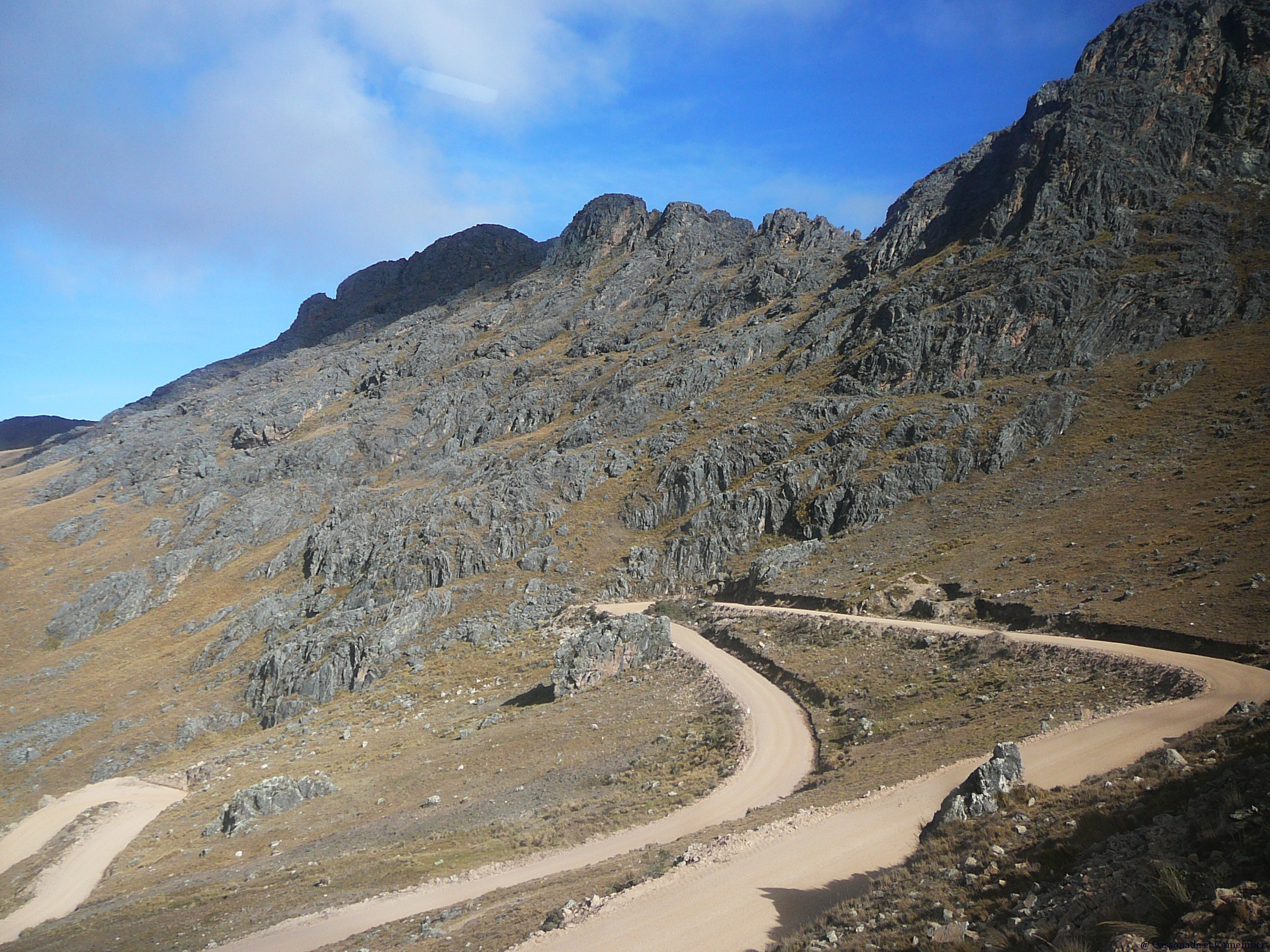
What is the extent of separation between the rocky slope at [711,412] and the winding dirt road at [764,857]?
128 ft

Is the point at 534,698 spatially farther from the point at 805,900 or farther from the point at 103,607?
the point at 103,607

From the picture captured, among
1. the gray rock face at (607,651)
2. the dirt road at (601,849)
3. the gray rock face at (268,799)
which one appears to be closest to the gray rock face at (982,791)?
the dirt road at (601,849)

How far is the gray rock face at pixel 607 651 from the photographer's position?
1780 inches

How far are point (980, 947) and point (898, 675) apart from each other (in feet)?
85.7

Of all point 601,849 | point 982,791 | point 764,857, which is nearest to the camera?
point 982,791

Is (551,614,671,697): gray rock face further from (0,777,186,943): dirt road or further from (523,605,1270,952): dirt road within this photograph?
(523,605,1270,952): dirt road

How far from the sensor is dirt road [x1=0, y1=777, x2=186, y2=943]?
29.9 metres

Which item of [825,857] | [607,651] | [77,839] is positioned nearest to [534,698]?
[607,651]

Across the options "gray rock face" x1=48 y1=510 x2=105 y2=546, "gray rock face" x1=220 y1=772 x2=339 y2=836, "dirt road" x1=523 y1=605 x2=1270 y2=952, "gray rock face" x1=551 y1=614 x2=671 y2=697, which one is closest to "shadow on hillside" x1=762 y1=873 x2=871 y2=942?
"dirt road" x1=523 y1=605 x2=1270 y2=952

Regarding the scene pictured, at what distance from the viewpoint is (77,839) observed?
124 feet

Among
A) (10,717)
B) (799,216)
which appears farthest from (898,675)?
(799,216)

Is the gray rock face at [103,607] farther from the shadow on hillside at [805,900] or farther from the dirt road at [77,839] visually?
the shadow on hillside at [805,900]

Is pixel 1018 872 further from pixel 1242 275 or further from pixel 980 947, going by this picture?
pixel 1242 275

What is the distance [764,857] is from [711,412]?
276 feet
